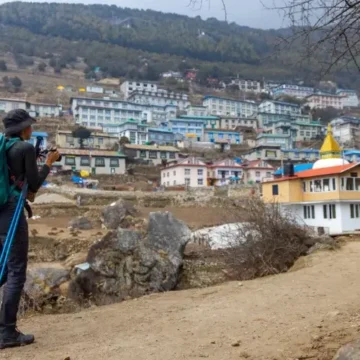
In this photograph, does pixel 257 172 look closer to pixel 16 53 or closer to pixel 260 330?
pixel 260 330

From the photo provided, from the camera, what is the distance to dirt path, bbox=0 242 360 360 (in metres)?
3.44

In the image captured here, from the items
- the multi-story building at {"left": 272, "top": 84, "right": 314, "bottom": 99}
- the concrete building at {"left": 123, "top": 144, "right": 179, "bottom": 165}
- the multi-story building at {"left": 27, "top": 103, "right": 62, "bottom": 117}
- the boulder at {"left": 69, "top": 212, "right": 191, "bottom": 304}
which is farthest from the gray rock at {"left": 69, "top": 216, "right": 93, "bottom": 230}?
the multi-story building at {"left": 272, "top": 84, "right": 314, "bottom": 99}

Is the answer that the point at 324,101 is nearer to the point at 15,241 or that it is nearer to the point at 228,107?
the point at 228,107

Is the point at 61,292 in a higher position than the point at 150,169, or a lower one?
lower

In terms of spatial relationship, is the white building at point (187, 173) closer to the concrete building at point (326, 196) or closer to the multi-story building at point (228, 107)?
the concrete building at point (326, 196)

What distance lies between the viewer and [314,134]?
333 ft

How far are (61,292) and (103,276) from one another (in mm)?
1086

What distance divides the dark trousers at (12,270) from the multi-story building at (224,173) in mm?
55140

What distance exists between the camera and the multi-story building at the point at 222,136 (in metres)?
88.4

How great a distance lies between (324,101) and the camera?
5684 inches

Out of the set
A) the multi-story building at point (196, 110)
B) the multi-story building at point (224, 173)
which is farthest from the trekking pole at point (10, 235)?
the multi-story building at point (196, 110)

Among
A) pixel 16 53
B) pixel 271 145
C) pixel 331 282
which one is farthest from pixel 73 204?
pixel 16 53

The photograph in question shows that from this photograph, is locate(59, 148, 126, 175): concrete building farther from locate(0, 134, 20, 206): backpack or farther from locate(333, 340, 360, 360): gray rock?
locate(333, 340, 360, 360): gray rock

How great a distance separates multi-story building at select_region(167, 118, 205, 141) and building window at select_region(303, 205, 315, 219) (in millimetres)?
63784
